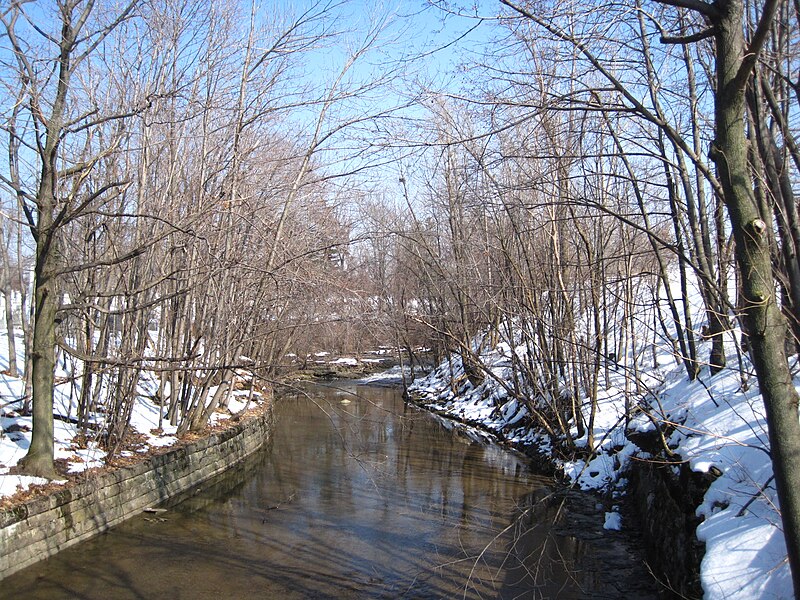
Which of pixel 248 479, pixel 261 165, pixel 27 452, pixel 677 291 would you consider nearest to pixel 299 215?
pixel 261 165

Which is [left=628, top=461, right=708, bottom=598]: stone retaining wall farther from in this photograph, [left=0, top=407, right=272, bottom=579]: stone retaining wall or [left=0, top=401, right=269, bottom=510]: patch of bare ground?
[left=0, top=401, right=269, bottom=510]: patch of bare ground

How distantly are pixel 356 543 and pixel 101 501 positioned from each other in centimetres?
301

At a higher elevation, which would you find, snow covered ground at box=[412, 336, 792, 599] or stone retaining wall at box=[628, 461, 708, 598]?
snow covered ground at box=[412, 336, 792, 599]

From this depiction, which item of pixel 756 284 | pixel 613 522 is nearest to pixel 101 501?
pixel 613 522

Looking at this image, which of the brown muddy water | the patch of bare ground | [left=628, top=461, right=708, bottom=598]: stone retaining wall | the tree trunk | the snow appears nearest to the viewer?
the tree trunk

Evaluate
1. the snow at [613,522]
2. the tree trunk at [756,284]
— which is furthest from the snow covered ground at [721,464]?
the tree trunk at [756,284]

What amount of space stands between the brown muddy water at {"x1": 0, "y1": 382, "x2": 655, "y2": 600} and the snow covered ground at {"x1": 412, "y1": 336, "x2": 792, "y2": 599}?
1014 mm

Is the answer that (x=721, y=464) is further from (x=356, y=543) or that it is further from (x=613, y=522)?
(x=356, y=543)

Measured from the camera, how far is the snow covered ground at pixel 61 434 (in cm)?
679

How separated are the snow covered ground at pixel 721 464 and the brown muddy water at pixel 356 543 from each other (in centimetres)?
101

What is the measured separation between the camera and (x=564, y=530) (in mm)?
8000

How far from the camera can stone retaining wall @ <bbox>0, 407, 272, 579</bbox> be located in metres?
6.11

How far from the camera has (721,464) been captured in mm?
5777

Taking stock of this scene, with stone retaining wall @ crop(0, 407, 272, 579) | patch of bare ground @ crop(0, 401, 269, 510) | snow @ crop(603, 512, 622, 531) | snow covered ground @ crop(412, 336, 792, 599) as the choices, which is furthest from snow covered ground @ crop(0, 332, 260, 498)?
snow @ crop(603, 512, 622, 531)
